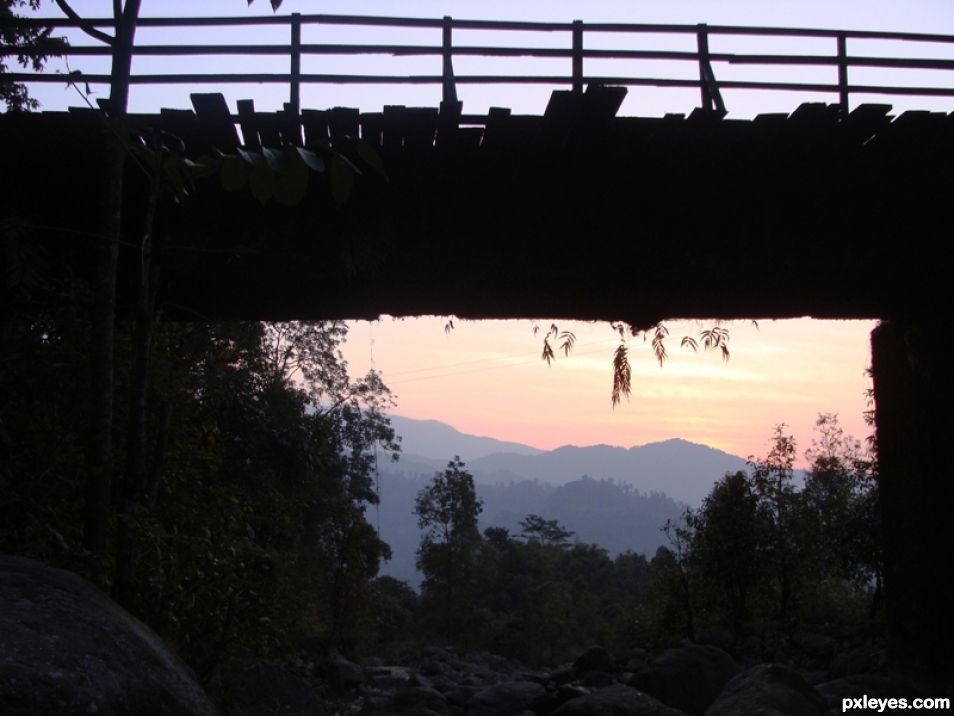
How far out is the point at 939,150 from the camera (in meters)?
6.25

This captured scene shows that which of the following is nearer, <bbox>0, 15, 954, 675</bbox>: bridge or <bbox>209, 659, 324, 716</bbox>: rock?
<bbox>0, 15, 954, 675</bbox>: bridge

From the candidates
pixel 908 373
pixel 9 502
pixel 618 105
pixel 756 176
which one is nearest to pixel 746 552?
pixel 908 373

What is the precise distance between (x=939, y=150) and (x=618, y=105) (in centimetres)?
262

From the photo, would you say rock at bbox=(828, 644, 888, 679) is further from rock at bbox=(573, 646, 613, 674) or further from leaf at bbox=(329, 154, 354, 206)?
leaf at bbox=(329, 154, 354, 206)

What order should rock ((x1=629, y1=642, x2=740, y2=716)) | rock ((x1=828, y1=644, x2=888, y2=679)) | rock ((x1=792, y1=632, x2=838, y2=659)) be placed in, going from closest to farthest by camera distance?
rock ((x1=629, y1=642, x2=740, y2=716)) < rock ((x1=828, y1=644, x2=888, y2=679)) < rock ((x1=792, y1=632, x2=838, y2=659))

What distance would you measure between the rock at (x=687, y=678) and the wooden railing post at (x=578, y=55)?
6.69 m

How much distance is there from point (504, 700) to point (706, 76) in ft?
25.6

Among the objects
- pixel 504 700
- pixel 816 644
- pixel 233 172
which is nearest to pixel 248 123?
pixel 233 172

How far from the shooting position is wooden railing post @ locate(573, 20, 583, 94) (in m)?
5.93

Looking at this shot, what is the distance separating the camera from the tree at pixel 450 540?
1742 inches

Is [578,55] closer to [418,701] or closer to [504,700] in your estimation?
[504,700]

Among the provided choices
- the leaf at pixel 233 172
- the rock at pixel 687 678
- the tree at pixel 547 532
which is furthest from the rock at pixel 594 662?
the tree at pixel 547 532

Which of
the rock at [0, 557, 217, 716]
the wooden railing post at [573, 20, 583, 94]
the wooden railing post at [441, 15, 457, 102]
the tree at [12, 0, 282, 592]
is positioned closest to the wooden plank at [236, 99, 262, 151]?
the tree at [12, 0, 282, 592]

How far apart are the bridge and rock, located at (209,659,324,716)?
3.45 m
